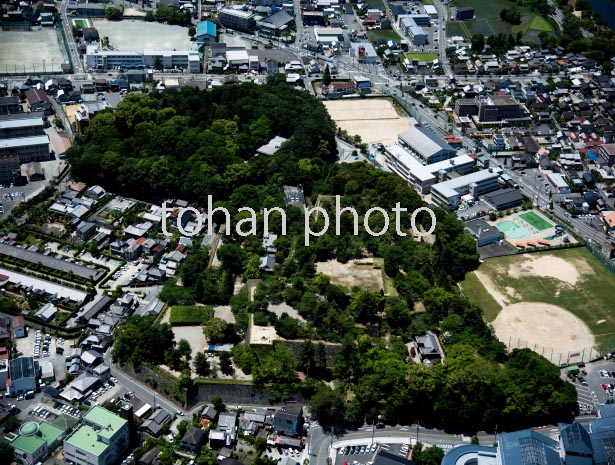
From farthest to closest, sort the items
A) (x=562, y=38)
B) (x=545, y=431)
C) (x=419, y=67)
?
1. (x=562, y=38)
2. (x=419, y=67)
3. (x=545, y=431)

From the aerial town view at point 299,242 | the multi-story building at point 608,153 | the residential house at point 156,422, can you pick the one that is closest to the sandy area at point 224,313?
the aerial town view at point 299,242

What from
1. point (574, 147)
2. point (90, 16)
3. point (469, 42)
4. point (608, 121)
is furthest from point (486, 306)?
point (90, 16)

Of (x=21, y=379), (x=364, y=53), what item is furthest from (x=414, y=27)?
(x=21, y=379)

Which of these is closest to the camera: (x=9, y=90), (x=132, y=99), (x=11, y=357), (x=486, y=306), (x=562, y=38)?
(x=11, y=357)


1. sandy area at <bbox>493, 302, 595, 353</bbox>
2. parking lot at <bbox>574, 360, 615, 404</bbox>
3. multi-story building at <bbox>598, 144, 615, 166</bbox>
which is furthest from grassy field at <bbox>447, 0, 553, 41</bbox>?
parking lot at <bbox>574, 360, 615, 404</bbox>

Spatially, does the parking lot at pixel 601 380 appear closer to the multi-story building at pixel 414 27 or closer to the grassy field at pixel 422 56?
the grassy field at pixel 422 56

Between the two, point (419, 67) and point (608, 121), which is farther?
point (419, 67)

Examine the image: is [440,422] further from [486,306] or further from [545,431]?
[486,306]
